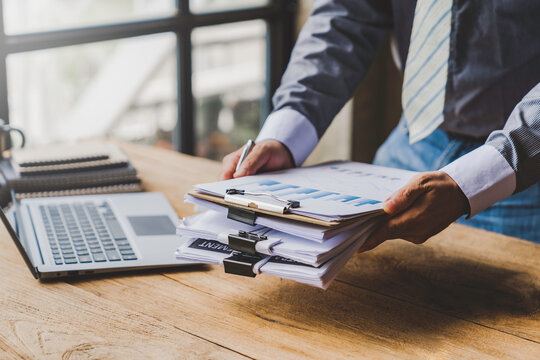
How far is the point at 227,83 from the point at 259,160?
5.45ft

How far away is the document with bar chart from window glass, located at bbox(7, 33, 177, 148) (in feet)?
3.63

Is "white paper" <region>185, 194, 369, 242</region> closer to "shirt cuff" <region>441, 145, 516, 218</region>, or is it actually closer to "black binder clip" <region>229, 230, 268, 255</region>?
"black binder clip" <region>229, 230, 268, 255</region>

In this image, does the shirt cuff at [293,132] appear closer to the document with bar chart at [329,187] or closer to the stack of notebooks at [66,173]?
the document with bar chart at [329,187]

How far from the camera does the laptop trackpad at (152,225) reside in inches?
41.7

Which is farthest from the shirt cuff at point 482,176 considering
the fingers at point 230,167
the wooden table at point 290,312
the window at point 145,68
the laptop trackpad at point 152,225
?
the window at point 145,68

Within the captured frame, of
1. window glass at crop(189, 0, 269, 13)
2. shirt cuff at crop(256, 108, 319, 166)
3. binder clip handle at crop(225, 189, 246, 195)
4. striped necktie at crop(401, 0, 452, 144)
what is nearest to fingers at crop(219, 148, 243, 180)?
shirt cuff at crop(256, 108, 319, 166)

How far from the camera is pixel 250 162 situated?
105 cm

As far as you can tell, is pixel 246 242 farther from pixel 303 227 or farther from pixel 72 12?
pixel 72 12

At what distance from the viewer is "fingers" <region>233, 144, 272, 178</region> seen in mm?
1032

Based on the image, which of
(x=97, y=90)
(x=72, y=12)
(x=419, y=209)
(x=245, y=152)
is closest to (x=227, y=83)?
(x=97, y=90)

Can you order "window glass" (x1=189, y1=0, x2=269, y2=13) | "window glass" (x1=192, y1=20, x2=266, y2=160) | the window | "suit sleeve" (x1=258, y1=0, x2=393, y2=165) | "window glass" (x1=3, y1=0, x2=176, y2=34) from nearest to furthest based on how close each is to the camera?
"suit sleeve" (x1=258, y1=0, x2=393, y2=165) → "window glass" (x1=3, y1=0, x2=176, y2=34) → the window → "window glass" (x1=189, y1=0, x2=269, y2=13) → "window glass" (x1=192, y1=20, x2=266, y2=160)

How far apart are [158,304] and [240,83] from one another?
199 centimetres

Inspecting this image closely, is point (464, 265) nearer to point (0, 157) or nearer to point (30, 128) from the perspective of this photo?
point (0, 157)

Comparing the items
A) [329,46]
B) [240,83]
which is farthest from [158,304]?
[240,83]
